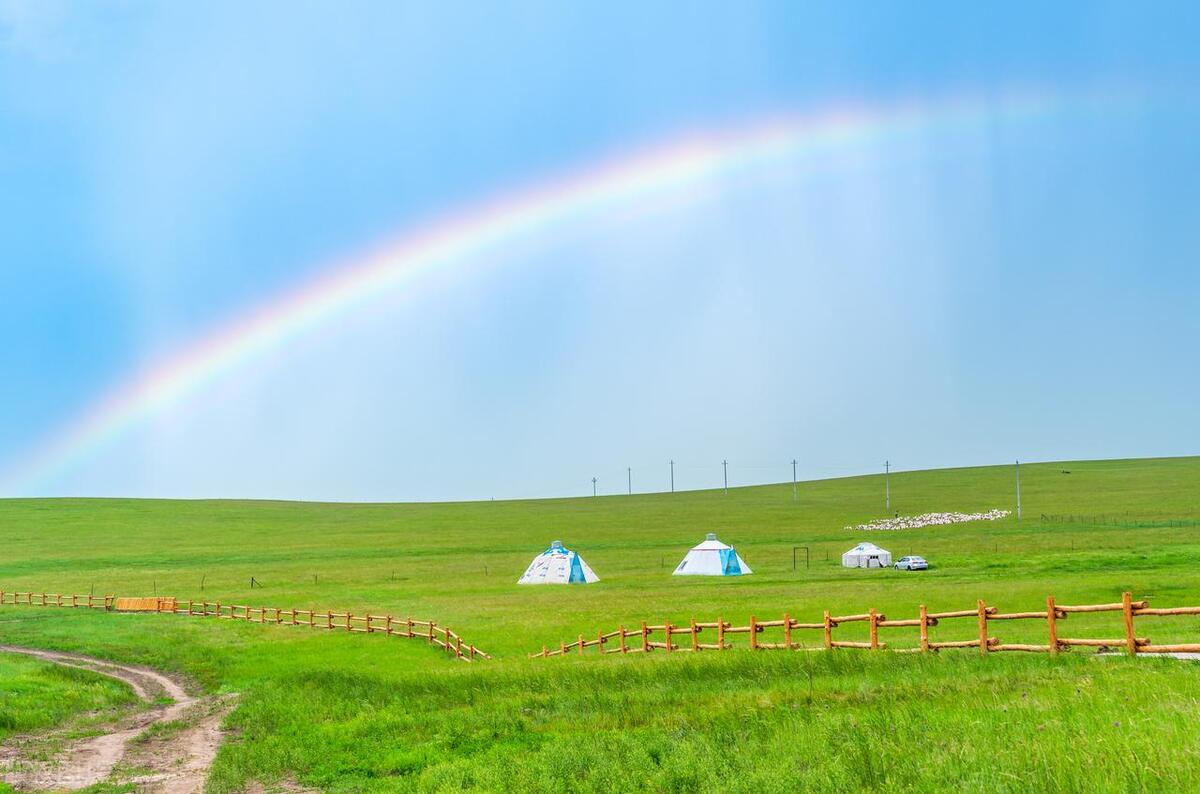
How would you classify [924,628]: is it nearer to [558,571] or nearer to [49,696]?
[49,696]

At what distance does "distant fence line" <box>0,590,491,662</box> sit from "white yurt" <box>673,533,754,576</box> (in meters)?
27.7

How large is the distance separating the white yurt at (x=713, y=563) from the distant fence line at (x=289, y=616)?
91.0 ft

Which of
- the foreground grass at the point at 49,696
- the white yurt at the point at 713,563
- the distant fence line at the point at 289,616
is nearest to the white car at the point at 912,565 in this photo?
the white yurt at the point at 713,563

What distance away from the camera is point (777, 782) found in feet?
33.7

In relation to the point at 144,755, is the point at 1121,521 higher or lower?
higher

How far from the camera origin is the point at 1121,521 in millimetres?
104938

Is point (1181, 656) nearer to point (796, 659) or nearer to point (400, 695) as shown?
point (796, 659)

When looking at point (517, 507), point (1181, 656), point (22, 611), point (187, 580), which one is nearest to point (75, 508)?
point (517, 507)

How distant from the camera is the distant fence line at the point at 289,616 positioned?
35756 mm

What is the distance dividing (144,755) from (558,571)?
49.2 m

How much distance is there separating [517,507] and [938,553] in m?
117

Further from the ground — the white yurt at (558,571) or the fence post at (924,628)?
the fence post at (924,628)

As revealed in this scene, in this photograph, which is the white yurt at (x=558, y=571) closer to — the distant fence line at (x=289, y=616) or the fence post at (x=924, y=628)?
the distant fence line at (x=289, y=616)

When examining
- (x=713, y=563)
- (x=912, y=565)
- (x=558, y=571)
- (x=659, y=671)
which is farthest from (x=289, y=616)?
(x=912, y=565)
